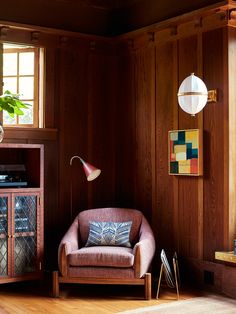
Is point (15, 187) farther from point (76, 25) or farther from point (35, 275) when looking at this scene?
point (76, 25)

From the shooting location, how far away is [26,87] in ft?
19.6

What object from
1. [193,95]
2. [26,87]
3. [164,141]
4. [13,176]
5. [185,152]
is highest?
[26,87]

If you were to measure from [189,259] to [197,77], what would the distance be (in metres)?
1.83

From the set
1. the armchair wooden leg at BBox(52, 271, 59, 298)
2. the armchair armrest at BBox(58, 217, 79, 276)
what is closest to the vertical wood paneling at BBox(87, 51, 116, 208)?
the armchair armrest at BBox(58, 217, 79, 276)

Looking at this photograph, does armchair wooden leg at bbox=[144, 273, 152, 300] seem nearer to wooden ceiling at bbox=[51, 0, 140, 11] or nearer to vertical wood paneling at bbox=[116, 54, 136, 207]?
vertical wood paneling at bbox=[116, 54, 136, 207]

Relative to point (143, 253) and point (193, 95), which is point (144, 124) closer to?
point (193, 95)

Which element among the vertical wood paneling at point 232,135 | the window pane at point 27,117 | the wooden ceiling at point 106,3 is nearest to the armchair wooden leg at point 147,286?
the vertical wood paneling at point 232,135

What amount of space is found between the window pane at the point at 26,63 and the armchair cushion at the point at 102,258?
6.96ft

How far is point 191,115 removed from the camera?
537 cm

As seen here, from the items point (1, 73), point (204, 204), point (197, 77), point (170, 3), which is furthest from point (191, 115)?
point (1, 73)

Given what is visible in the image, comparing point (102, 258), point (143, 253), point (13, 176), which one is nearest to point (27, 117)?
point (13, 176)

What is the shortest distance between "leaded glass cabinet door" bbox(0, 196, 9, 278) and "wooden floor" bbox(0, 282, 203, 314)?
0.25 metres

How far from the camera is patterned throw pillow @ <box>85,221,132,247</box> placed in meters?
5.43

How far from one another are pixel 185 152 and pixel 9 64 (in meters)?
2.13
